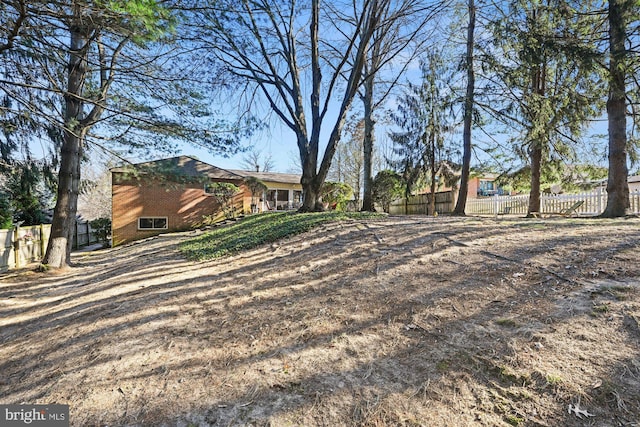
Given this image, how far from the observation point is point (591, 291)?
2.49m

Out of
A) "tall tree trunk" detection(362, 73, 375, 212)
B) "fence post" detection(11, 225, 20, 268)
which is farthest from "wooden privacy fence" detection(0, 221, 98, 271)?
"tall tree trunk" detection(362, 73, 375, 212)

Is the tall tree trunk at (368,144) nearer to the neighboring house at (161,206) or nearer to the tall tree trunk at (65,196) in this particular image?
the neighboring house at (161,206)

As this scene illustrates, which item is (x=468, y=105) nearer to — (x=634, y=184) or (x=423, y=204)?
(x=423, y=204)

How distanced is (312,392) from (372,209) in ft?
38.5

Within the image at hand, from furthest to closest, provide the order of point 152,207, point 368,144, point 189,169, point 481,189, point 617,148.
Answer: point 481,189 < point 189,169 < point 152,207 < point 368,144 < point 617,148

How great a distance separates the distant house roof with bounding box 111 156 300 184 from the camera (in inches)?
301

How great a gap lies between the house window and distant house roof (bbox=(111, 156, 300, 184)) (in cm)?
336

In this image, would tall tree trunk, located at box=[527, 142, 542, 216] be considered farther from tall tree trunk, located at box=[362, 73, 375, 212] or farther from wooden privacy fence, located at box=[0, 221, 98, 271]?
wooden privacy fence, located at box=[0, 221, 98, 271]

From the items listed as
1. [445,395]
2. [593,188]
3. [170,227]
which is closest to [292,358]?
[445,395]

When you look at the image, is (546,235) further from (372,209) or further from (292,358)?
(372,209)

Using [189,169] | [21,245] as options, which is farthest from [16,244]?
[189,169]

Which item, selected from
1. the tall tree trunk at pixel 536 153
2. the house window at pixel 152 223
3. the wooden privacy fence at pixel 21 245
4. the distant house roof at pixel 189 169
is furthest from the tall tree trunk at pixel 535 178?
the house window at pixel 152 223

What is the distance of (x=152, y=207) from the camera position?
17.7 metres

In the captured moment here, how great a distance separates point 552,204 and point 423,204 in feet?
21.9
